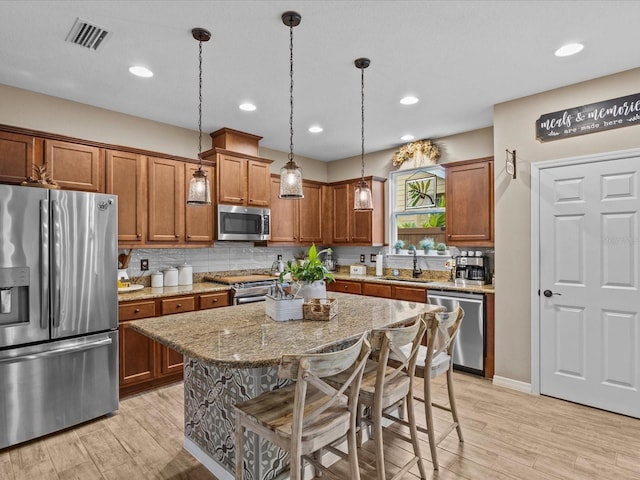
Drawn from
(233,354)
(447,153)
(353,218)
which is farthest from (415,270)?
(233,354)

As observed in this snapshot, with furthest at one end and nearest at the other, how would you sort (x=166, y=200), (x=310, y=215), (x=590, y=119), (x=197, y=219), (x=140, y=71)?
(x=310, y=215), (x=197, y=219), (x=166, y=200), (x=590, y=119), (x=140, y=71)

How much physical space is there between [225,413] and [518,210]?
3.06 metres

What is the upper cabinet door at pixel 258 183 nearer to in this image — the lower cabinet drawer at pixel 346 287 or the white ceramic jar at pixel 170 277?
the white ceramic jar at pixel 170 277

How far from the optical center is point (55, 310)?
8.88 feet

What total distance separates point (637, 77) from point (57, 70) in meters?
4.55

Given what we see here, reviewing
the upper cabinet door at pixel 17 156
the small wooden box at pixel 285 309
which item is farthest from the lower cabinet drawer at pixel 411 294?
the upper cabinet door at pixel 17 156

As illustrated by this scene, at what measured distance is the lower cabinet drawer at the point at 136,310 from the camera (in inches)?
131

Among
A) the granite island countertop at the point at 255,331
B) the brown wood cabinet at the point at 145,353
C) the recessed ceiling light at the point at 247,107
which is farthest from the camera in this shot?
the recessed ceiling light at the point at 247,107

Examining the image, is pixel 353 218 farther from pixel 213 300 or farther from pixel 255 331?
pixel 255 331

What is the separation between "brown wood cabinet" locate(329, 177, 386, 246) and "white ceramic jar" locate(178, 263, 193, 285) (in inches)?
89.5

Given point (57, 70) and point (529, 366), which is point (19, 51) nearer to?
point (57, 70)

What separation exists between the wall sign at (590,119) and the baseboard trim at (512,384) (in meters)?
2.25

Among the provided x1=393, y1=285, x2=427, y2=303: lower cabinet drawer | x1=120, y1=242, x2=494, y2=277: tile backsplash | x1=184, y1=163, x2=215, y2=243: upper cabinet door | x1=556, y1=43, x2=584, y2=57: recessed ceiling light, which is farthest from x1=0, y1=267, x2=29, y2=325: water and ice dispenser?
x1=556, y1=43, x2=584, y2=57: recessed ceiling light

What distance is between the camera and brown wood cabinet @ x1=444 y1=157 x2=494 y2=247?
400cm
